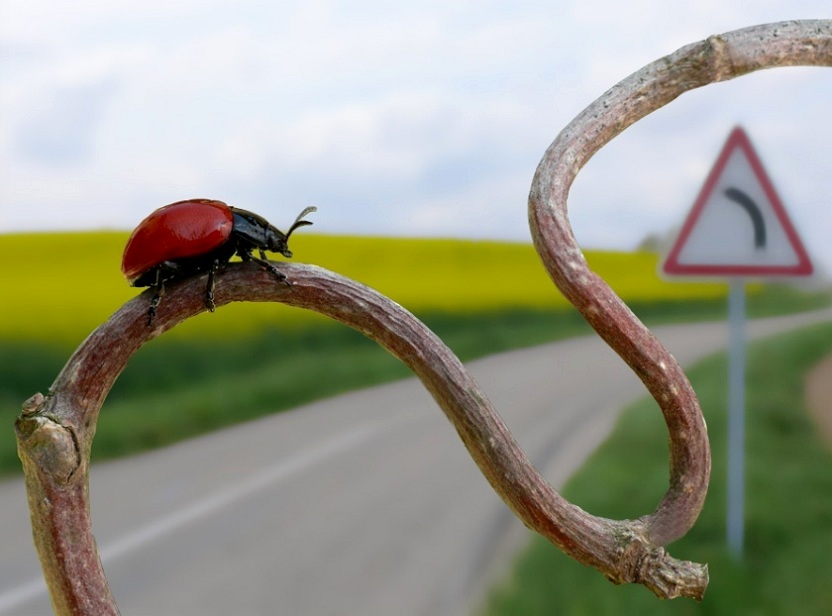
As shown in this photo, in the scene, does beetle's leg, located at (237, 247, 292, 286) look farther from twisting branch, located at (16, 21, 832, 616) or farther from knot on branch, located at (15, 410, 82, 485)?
knot on branch, located at (15, 410, 82, 485)

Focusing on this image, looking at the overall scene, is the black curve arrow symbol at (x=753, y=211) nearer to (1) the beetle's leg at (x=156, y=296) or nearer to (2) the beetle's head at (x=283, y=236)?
(2) the beetle's head at (x=283, y=236)

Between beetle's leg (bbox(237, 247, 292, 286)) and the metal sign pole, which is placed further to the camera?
the metal sign pole

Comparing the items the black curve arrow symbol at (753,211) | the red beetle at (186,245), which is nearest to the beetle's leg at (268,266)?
the red beetle at (186,245)

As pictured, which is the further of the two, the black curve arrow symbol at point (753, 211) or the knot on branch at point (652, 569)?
the black curve arrow symbol at point (753, 211)

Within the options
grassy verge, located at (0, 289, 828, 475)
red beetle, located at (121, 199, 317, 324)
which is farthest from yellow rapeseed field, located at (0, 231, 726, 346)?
red beetle, located at (121, 199, 317, 324)

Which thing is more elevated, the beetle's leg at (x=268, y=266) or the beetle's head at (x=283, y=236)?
the beetle's head at (x=283, y=236)

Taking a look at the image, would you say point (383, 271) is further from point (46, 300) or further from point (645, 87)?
point (645, 87)

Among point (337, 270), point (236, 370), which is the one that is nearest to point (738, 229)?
point (337, 270)

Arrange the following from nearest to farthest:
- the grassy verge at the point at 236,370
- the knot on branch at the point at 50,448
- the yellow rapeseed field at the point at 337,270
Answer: the knot on branch at the point at 50,448 → the grassy verge at the point at 236,370 → the yellow rapeseed field at the point at 337,270

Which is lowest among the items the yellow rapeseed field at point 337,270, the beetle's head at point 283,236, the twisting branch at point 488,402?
the twisting branch at point 488,402
